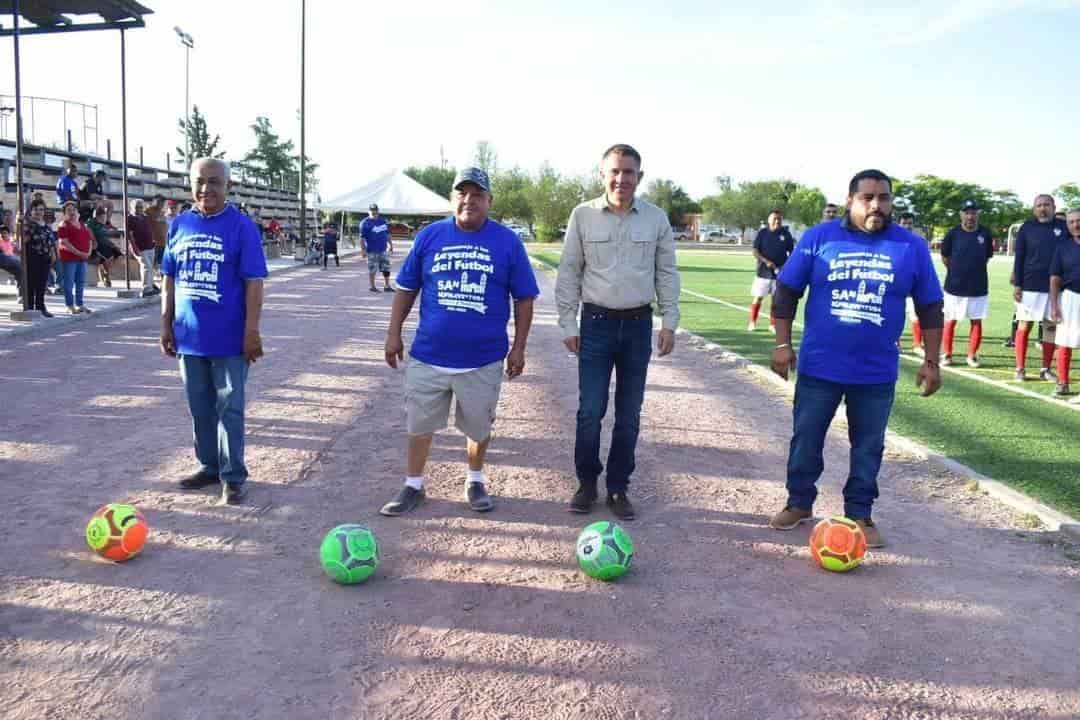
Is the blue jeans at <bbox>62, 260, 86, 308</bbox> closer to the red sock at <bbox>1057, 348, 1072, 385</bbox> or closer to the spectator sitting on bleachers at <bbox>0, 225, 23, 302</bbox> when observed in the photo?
the spectator sitting on bleachers at <bbox>0, 225, 23, 302</bbox>

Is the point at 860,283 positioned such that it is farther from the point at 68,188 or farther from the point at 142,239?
the point at 68,188

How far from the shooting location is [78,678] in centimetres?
310

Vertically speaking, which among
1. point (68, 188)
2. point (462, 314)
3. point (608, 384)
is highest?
point (68, 188)

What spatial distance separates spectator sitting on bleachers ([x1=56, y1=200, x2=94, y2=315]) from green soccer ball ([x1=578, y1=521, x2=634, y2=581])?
12.9 meters

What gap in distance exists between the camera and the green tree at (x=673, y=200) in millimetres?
121656

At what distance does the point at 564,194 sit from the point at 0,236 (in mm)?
64726

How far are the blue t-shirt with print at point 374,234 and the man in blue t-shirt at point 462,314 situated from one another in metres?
15.1

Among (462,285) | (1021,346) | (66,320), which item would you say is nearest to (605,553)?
(462,285)

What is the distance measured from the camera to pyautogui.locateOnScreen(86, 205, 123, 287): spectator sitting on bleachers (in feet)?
58.3

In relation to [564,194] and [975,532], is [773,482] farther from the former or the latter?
[564,194]

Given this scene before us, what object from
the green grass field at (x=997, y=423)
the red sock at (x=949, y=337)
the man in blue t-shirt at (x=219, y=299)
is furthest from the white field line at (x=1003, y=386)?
the man in blue t-shirt at (x=219, y=299)

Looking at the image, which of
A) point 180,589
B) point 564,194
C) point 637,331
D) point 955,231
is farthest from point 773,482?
point 564,194

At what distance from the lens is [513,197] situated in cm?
8525

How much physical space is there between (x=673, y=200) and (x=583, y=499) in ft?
421
